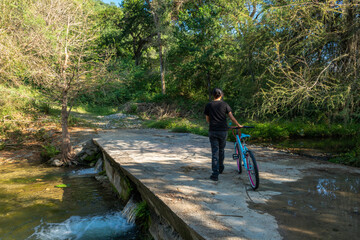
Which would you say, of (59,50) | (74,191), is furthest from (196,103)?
(74,191)

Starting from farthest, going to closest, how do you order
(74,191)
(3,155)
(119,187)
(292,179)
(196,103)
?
(196,103) < (3,155) < (74,191) < (119,187) < (292,179)

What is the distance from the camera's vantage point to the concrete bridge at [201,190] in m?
2.79

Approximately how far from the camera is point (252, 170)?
13.5 ft

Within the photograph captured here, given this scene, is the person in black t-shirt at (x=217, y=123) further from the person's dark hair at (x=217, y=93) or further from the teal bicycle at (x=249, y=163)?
the teal bicycle at (x=249, y=163)

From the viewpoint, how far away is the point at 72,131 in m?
12.7

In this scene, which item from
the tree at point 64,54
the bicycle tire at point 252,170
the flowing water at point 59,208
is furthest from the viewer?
the tree at point 64,54

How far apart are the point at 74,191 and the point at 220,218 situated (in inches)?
209

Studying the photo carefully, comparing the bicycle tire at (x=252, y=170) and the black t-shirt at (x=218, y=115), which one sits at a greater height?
the black t-shirt at (x=218, y=115)

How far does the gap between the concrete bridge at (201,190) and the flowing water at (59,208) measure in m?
0.65

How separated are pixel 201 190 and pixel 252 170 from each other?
0.93 m

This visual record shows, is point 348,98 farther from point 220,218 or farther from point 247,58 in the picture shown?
point 220,218

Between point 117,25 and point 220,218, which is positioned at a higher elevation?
point 117,25

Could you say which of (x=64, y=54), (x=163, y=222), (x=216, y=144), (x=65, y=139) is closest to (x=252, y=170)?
(x=216, y=144)

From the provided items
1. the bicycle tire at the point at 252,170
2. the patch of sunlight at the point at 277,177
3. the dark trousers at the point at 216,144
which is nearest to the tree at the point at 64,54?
the dark trousers at the point at 216,144
